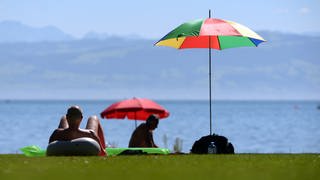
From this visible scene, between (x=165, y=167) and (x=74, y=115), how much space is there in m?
2.42

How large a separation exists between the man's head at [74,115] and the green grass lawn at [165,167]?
873 mm

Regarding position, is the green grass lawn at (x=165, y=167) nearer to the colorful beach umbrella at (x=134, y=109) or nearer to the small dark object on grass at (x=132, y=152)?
the small dark object on grass at (x=132, y=152)

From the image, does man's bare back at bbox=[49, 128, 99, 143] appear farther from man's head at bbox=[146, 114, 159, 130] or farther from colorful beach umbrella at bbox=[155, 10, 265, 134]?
man's head at bbox=[146, 114, 159, 130]

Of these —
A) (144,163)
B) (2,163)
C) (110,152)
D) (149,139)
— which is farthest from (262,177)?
(149,139)

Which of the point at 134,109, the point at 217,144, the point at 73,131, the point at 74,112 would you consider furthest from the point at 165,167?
the point at 134,109

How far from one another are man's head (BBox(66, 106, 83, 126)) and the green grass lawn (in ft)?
2.87

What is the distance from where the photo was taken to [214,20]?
19281mm

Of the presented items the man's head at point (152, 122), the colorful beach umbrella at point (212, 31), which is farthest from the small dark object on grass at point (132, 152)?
the man's head at point (152, 122)

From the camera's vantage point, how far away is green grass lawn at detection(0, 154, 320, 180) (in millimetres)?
13484

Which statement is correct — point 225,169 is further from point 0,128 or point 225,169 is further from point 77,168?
point 0,128

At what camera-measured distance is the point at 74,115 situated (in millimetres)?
16656

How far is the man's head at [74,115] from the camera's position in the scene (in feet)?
54.4

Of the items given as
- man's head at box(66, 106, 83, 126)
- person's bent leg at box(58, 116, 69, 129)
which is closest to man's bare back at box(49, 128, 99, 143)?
man's head at box(66, 106, 83, 126)

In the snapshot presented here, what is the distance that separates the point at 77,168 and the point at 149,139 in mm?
6535
